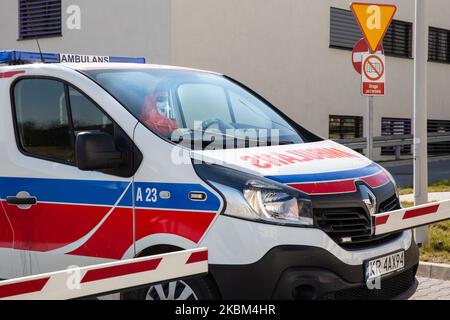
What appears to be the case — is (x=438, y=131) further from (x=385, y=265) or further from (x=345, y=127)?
(x=385, y=265)

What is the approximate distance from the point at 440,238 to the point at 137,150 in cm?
450

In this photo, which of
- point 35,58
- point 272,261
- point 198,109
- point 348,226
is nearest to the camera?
point 272,261

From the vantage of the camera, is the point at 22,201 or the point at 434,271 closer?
the point at 22,201

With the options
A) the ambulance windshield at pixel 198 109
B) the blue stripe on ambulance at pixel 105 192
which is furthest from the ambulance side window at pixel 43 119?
the ambulance windshield at pixel 198 109

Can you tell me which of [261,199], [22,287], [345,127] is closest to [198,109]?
[261,199]

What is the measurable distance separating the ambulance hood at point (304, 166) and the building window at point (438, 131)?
59.0 feet

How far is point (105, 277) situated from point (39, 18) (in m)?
15.8

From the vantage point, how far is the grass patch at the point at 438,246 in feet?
21.8

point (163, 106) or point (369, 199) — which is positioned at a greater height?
point (163, 106)

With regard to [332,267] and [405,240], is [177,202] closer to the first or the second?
[332,267]

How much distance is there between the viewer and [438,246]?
7020mm

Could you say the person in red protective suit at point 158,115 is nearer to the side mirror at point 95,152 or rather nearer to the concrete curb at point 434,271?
the side mirror at point 95,152
